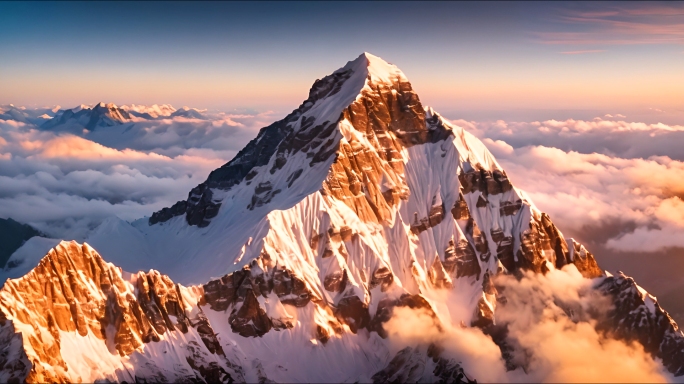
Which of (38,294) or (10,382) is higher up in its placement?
(38,294)

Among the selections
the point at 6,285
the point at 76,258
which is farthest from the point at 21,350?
the point at 76,258

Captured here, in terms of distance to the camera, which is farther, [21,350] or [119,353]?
[119,353]

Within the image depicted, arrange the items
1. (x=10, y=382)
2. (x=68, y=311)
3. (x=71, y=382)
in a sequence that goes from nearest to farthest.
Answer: (x=10, y=382) → (x=71, y=382) → (x=68, y=311)

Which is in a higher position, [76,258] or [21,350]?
[76,258]

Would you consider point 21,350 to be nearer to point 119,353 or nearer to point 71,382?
point 71,382

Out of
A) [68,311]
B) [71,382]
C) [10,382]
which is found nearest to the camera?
[10,382]

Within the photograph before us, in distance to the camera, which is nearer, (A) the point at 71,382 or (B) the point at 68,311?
(A) the point at 71,382

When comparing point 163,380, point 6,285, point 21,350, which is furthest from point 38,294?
point 163,380

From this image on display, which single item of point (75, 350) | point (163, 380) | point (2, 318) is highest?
point (2, 318)

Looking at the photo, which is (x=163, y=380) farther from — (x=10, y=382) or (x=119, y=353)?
(x=10, y=382)
